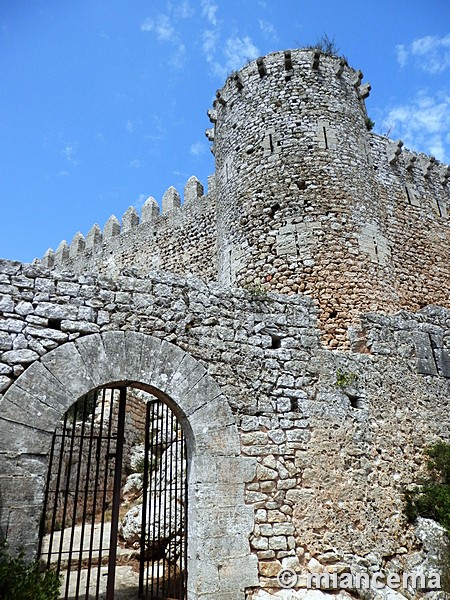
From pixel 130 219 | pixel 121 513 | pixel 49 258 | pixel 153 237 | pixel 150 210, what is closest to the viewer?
pixel 121 513

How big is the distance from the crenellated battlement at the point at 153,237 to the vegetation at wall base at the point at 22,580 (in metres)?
10.4

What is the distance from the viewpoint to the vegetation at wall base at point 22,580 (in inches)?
141

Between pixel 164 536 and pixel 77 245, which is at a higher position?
pixel 77 245

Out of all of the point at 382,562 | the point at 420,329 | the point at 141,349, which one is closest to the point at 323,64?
the point at 420,329

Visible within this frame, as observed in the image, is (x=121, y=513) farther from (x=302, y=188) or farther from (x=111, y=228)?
(x=111, y=228)

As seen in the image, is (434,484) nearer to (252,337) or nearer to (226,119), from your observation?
(252,337)

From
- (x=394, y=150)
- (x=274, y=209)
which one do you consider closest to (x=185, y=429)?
(x=274, y=209)

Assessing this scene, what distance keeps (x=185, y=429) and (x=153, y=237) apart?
1182 cm

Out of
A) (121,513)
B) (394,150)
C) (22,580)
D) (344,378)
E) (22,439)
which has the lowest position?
(22,580)

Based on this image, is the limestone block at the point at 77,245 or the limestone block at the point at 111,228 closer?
the limestone block at the point at 111,228

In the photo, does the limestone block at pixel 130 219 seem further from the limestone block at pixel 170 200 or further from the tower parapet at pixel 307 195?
the tower parapet at pixel 307 195

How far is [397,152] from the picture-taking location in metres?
12.2

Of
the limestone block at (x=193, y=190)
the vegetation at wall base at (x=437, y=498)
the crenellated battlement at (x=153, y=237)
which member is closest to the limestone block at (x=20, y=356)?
the vegetation at wall base at (x=437, y=498)

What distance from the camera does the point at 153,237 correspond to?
1603cm
